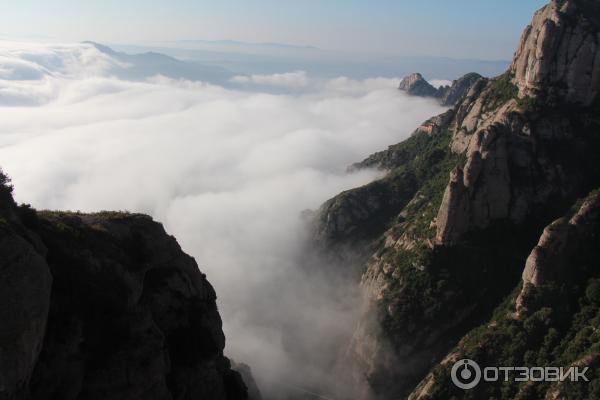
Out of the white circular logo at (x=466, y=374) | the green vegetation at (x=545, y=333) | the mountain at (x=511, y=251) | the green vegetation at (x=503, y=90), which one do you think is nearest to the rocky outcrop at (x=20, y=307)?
the mountain at (x=511, y=251)

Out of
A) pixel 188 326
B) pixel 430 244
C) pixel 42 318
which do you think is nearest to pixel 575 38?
pixel 430 244

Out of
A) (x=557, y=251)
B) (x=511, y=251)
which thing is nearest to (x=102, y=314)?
(x=557, y=251)

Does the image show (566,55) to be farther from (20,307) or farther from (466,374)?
(20,307)

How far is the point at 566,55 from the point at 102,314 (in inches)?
4450

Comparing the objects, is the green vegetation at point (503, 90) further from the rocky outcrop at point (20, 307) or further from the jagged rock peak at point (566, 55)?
the rocky outcrop at point (20, 307)

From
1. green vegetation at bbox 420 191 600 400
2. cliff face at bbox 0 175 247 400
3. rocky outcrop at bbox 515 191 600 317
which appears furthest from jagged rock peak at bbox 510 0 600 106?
cliff face at bbox 0 175 247 400

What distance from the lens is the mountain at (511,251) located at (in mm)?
84562

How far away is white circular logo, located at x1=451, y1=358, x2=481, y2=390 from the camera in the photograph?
83.8 meters

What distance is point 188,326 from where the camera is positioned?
48281mm

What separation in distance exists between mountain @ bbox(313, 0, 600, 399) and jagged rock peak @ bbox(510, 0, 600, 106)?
0.23 meters

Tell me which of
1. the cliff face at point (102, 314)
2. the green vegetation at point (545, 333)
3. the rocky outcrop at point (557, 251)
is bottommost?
the green vegetation at point (545, 333)

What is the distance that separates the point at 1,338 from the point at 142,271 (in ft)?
53.5

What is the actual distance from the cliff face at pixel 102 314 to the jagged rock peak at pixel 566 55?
97.3m

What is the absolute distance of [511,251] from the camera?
341 ft
